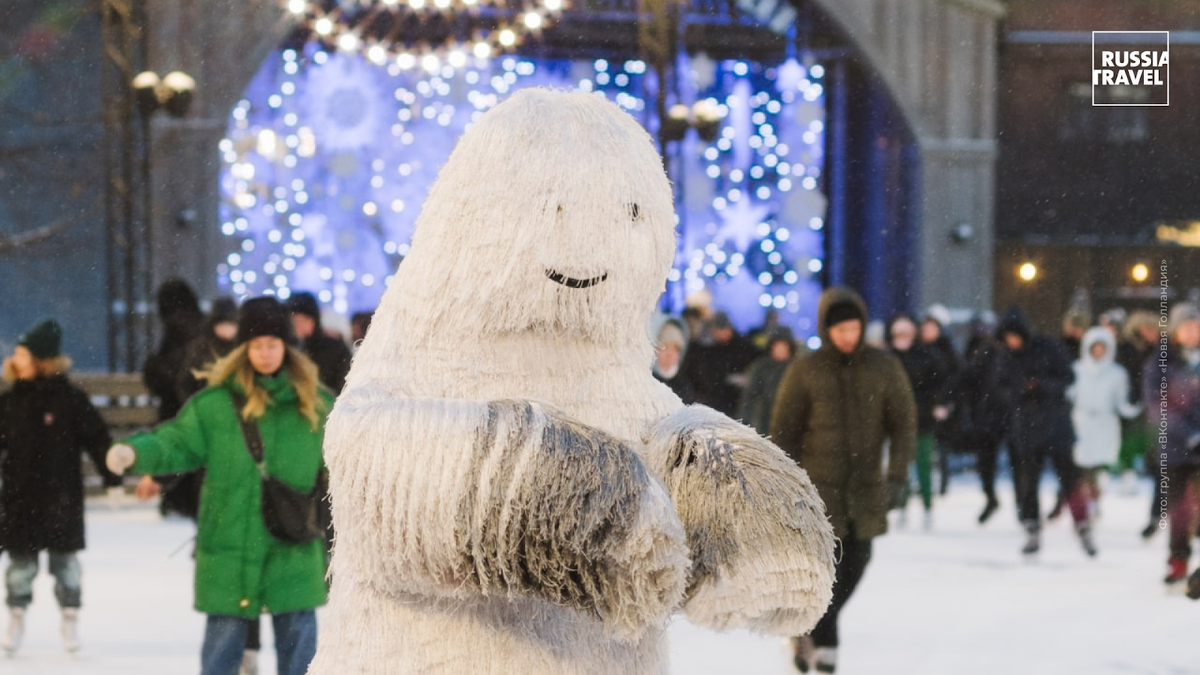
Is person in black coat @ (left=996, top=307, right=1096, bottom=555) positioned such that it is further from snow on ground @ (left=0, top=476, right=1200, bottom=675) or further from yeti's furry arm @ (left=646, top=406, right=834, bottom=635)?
yeti's furry arm @ (left=646, top=406, right=834, bottom=635)

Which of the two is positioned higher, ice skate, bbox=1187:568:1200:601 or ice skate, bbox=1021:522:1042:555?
ice skate, bbox=1187:568:1200:601

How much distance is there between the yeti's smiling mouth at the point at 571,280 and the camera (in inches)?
87.0

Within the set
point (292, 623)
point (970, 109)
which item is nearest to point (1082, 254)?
point (970, 109)

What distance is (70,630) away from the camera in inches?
267

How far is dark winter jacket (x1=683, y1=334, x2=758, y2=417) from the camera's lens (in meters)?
11.2

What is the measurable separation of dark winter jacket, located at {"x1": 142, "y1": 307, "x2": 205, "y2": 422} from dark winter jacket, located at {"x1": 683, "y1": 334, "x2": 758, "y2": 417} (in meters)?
3.51

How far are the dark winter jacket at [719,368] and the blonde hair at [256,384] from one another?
20.5ft

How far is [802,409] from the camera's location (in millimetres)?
6469

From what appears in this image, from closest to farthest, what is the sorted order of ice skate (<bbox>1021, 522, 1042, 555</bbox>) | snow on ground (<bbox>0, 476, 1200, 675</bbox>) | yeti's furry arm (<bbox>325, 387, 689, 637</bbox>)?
yeti's furry arm (<bbox>325, 387, 689, 637</bbox>) < snow on ground (<bbox>0, 476, 1200, 675</bbox>) < ice skate (<bbox>1021, 522, 1042, 555</bbox>)

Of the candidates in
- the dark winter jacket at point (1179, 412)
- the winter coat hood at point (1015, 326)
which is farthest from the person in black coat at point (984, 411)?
the dark winter jacket at point (1179, 412)

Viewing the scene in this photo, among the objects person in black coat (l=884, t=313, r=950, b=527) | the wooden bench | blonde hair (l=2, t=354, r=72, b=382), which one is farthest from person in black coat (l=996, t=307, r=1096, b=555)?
the wooden bench

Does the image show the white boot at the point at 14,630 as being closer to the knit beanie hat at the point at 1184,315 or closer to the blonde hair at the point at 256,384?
the blonde hair at the point at 256,384

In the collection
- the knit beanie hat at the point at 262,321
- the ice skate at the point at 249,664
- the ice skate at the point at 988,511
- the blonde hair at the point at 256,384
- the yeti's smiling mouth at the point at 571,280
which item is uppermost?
the yeti's smiling mouth at the point at 571,280

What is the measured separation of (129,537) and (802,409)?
5.78 metres
